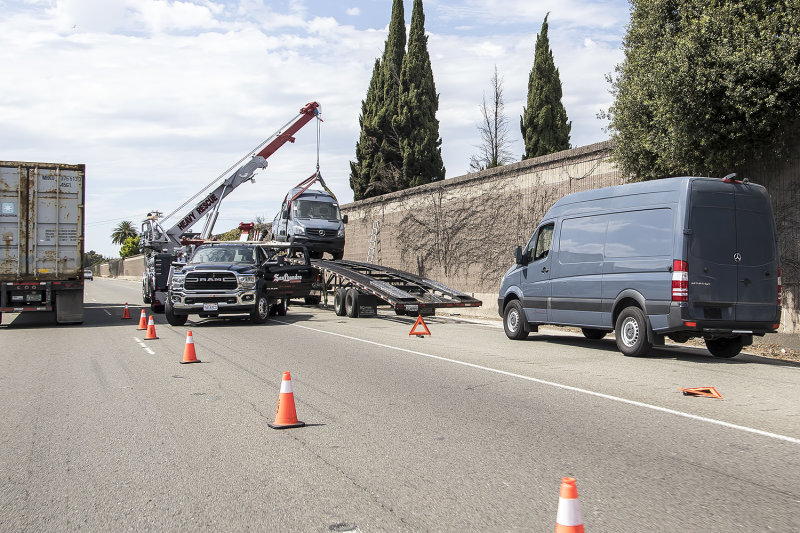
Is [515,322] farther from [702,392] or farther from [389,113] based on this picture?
[389,113]

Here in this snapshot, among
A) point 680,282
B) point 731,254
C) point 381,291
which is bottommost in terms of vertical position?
point 381,291

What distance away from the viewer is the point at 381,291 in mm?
18141

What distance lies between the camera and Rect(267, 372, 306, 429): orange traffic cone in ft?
21.0

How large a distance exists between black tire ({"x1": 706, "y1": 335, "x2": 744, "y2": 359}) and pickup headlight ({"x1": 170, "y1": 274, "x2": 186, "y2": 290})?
A: 38.9 ft

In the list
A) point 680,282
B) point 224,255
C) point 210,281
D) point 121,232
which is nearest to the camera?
point 680,282

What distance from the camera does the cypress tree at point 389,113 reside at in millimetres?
35500

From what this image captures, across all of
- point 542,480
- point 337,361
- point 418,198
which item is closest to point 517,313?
point 337,361

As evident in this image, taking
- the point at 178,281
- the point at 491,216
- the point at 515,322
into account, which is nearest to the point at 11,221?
the point at 178,281

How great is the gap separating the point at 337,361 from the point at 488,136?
30.7 meters

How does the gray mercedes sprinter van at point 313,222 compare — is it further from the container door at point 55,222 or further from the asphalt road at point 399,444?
the asphalt road at point 399,444

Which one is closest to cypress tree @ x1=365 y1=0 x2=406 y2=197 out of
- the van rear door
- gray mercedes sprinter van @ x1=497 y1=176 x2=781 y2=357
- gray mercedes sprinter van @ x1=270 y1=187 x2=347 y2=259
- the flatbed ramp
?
gray mercedes sprinter van @ x1=270 y1=187 x2=347 y2=259

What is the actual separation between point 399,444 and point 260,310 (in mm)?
12599

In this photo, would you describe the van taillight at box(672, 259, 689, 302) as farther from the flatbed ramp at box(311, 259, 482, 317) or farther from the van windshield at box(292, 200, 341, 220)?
the van windshield at box(292, 200, 341, 220)

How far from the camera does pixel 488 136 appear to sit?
39719 mm
